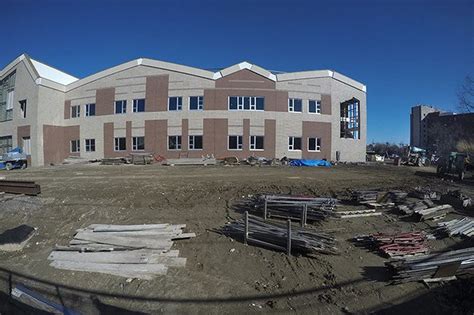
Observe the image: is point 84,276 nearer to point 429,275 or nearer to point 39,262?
point 39,262

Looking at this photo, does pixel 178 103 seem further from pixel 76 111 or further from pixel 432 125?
pixel 432 125

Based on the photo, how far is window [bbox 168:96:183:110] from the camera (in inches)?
1392

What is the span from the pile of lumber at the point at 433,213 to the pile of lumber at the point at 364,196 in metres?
1.89

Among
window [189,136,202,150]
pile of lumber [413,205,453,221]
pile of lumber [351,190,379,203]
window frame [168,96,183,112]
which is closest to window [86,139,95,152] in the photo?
window frame [168,96,183,112]

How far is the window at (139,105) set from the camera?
3631 centimetres

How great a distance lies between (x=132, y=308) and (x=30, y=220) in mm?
7428

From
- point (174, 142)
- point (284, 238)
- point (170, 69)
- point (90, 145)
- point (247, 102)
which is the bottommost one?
point (284, 238)

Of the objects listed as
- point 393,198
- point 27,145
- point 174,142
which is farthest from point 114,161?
point 393,198

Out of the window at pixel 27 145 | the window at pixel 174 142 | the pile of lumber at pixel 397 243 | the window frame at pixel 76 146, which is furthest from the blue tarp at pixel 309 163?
Result: the window at pixel 27 145

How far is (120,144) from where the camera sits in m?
36.9

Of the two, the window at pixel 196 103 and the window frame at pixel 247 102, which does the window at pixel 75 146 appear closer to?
the window at pixel 196 103

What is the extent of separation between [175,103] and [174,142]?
452 centimetres

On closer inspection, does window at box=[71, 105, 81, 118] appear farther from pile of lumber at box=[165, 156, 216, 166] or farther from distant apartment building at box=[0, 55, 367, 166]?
pile of lumber at box=[165, 156, 216, 166]

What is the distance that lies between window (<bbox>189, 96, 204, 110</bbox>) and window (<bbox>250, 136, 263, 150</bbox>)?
6789 millimetres
